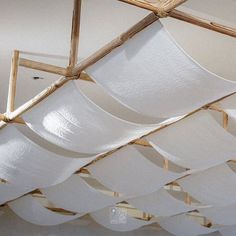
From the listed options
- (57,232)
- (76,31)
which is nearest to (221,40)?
(76,31)

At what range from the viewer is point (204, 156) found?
Answer: 16.5 feet

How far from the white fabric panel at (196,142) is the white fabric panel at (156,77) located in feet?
2.70

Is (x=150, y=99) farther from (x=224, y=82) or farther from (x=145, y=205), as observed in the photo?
(x=145, y=205)

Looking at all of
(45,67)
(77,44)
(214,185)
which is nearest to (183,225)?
(214,185)

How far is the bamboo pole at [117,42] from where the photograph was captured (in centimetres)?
277

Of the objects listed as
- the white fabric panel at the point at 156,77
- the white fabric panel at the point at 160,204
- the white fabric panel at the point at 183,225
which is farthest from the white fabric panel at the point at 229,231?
the white fabric panel at the point at 156,77

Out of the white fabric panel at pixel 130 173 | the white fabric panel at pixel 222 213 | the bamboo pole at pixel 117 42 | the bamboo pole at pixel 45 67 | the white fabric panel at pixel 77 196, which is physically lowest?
the bamboo pole at pixel 117 42

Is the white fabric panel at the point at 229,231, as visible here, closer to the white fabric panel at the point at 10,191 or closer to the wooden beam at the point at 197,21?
the white fabric panel at the point at 10,191

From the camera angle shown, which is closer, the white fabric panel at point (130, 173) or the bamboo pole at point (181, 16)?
the bamboo pole at point (181, 16)

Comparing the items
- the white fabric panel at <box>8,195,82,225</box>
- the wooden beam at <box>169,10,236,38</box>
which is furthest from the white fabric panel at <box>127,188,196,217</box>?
the wooden beam at <box>169,10,236,38</box>

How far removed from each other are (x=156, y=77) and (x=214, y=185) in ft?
10.4

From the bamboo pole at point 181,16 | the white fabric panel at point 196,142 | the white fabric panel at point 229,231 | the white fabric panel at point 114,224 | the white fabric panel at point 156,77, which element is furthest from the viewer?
the white fabric panel at point 229,231

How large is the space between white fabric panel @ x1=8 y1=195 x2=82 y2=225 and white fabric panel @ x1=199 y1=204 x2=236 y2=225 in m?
1.85

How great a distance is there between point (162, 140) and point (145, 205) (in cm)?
249
